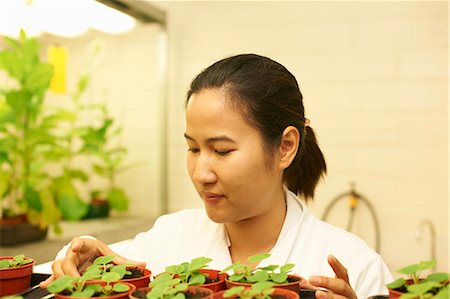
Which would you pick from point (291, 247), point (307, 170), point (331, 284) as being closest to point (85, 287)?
point (331, 284)

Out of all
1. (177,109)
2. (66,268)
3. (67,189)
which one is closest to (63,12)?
(177,109)

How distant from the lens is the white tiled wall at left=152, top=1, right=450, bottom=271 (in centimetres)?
266

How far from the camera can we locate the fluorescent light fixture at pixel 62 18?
273 centimetres

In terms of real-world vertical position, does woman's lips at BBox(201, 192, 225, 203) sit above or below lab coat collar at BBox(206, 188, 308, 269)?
above

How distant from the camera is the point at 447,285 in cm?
80

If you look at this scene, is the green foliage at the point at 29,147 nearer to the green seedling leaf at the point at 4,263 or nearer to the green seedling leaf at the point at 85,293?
the green seedling leaf at the point at 4,263

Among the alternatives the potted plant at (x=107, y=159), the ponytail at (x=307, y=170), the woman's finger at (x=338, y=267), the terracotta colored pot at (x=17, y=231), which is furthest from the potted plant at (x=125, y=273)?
the potted plant at (x=107, y=159)

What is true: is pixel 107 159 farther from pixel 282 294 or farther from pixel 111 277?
Answer: pixel 282 294

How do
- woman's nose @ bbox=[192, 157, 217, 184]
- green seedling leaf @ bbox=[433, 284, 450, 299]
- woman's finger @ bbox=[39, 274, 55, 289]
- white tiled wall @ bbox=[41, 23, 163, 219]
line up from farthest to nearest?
white tiled wall @ bbox=[41, 23, 163, 219]
woman's nose @ bbox=[192, 157, 217, 184]
woman's finger @ bbox=[39, 274, 55, 289]
green seedling leaf @ bbox=[433, 284, 450, 299]

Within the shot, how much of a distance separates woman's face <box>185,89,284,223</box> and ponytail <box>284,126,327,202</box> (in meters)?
0.26

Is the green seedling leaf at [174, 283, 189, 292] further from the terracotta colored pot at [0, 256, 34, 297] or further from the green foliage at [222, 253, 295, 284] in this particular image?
the terracotta colored pot at [0, 256, 34, 297]

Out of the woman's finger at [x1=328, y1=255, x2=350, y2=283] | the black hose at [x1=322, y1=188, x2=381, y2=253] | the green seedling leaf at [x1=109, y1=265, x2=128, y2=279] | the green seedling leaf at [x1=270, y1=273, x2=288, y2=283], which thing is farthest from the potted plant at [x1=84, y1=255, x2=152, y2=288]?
the black hose at [x1=322, y1=188, x2=381, y2=253]

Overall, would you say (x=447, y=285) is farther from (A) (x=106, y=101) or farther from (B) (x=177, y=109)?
(A) (x=106, y=101)

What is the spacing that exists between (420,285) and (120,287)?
1.36ft
